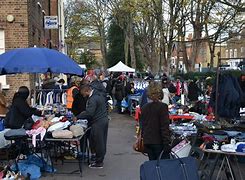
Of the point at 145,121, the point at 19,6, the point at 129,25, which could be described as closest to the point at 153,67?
the point at 129,25

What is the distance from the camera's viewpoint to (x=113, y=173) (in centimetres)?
866

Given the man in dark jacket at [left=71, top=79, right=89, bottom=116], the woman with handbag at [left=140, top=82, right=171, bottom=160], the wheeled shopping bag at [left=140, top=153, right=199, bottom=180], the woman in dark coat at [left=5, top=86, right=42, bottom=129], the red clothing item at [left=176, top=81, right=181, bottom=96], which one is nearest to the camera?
the wheeled shopping bag at [left=140, top=153, right=199, bottom=180]

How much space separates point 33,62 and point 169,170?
183 inches

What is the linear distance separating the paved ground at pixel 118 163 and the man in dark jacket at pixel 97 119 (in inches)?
13.8

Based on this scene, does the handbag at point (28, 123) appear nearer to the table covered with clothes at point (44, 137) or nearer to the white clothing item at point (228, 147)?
the table covered with clothes at point (44, 137)

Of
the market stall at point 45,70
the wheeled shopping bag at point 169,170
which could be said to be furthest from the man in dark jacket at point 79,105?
the wheeled shopping bag at point 169,170

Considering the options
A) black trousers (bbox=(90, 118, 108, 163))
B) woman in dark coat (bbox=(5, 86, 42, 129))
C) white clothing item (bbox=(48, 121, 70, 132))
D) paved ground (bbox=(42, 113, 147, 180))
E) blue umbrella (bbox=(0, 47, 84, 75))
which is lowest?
paved ground (bbox=(42, 113, 147, 180))

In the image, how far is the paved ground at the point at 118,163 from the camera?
8.38 meters

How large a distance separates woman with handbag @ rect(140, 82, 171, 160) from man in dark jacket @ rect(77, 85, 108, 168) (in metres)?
2.23

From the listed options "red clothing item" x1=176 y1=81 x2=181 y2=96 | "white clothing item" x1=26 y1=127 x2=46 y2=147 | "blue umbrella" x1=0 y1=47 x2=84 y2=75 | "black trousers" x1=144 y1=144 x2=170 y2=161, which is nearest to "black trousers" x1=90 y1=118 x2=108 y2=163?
"white clothing item" x1=26 y1=127 x2=46 y2=147

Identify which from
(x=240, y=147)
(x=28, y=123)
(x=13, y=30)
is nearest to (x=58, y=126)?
(x=28, y=123)

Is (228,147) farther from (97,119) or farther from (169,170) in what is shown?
(97,119)

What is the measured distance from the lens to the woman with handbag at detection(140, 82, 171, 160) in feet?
21.7

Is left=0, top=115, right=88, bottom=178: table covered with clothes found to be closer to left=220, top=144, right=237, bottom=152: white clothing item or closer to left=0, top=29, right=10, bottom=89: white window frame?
left=220, top=144, right=237, bottom=152: white clothing item
